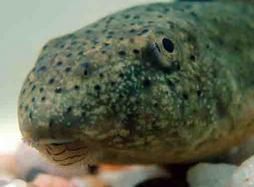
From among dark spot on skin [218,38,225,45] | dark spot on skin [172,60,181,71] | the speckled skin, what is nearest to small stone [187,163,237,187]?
the speckled skin

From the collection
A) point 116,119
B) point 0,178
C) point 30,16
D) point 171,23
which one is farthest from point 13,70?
point 116,119

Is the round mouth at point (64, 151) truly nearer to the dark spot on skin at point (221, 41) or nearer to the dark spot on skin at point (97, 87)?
the dark spot on skin at point (97, 87)

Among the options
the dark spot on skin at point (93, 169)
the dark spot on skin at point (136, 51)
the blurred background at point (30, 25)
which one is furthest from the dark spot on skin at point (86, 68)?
the blurred background at point (30, 25)

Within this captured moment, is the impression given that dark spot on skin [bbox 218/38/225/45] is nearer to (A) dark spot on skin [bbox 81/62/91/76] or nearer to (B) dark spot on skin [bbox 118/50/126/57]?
(B) dark spot on skin [bbox 118/50/126/57]

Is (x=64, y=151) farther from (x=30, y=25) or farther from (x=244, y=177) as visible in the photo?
(x=30, y=25)

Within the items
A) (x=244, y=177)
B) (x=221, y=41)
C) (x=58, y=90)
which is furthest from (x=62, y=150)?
(x=221, y=41)
